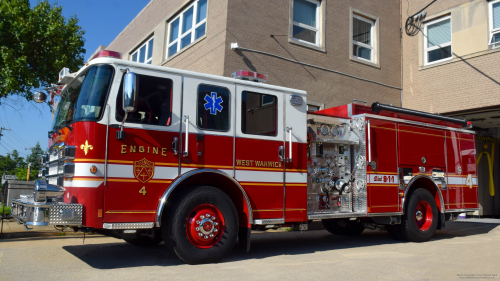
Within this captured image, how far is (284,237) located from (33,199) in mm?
5669

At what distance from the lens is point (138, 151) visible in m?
5.42

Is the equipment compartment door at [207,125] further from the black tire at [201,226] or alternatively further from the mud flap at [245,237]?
the mud flap at [245,237]

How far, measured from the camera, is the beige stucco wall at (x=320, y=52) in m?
11.1

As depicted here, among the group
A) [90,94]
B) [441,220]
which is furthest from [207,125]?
[441,220]

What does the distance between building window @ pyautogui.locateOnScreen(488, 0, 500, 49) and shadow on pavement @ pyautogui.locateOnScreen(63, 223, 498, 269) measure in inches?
247

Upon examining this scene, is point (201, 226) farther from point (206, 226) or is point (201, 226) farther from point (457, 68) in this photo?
point (457, 68)

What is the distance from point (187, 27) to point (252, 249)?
8282 mm

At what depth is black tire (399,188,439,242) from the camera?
8.38 meters

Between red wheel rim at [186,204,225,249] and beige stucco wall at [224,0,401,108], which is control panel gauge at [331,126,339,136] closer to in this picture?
red wheel rim at [186,204,225,249]

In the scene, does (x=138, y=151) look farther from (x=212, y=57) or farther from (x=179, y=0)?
(x=179, y=0)

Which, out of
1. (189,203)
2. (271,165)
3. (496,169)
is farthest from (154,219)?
(496,169)

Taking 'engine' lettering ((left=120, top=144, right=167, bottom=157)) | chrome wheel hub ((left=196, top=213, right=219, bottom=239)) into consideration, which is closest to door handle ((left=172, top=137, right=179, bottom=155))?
'engine' lettering ((left=120, top=144, right=167, bottom=157))

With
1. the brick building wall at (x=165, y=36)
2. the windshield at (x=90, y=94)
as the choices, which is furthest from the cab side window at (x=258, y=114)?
the brick building wall at (x=165, y=36)

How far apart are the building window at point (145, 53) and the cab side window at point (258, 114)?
1003 cm
